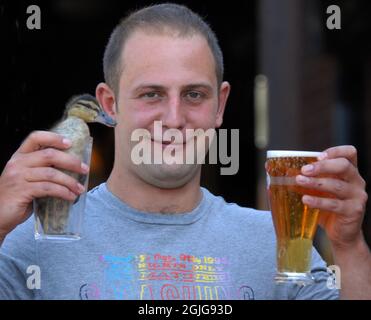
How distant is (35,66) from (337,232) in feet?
4.63

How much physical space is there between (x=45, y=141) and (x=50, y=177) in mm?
72

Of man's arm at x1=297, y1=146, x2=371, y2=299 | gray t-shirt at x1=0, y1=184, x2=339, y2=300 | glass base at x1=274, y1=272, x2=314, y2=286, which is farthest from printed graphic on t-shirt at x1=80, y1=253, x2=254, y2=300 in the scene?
man's arm at x1=297, y1=146, x2=371, y2=299

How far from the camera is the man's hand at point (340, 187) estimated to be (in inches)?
59.0

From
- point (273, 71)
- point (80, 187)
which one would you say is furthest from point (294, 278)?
point (273, 71)

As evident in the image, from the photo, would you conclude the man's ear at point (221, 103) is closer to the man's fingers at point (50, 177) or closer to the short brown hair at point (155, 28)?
the short brown hair at point (155, 28)

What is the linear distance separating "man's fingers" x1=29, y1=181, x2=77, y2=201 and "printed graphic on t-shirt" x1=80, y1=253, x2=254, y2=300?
275 millimetres

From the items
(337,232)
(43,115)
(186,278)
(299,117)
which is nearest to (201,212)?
(186,278)

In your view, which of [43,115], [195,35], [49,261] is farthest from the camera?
[43,115]

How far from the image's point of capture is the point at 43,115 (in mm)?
2580

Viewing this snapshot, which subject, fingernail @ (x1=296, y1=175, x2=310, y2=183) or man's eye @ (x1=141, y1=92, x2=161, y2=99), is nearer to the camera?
fingernail @ (x1=296, y1=175, x2=310, y2=183)

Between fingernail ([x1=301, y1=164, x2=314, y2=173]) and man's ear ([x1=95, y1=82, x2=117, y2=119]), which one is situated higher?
man's ear ([x1=95, y1=82, x2=117, y2=119])

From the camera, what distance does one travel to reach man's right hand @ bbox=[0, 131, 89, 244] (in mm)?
1448

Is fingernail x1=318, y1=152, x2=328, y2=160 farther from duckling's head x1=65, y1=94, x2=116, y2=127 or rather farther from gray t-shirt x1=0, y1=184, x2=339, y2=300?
duckling's head x1=65, y1=94, x2=116, y2=127
